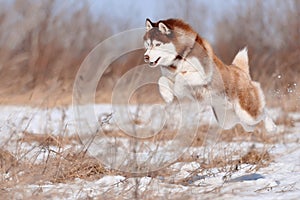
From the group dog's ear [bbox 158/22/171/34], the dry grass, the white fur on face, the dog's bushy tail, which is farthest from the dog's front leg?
the dog's bushy tail

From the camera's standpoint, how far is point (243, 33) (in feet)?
43.6

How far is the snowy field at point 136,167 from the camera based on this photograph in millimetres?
3080

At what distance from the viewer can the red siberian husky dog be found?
14.0ft

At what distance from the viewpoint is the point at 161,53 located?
444cm

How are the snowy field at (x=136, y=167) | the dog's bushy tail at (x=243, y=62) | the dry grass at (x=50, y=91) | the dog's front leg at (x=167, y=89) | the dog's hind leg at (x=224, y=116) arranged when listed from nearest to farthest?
the dry grass at (x=50, y=91) → the snowy field at (x=136, y=167) → the dog's front leg at (x=167, y=89) → the dog's hind leg at (x=224, y=116) → the dog's bushy tail at (x=243, y=62)

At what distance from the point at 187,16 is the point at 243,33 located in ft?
9.77

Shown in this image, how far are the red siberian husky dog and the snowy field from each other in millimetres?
193

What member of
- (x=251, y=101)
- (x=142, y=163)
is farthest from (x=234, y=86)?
(x=142, y=163)

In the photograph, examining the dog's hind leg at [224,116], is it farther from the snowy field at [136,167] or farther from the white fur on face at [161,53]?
the white fur on face at [161,53]

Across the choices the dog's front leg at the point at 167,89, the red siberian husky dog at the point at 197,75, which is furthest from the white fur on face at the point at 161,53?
the dog's front leg at the point at 167,89

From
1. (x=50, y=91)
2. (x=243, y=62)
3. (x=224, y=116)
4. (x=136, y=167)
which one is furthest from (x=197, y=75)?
(x=50, y=91)

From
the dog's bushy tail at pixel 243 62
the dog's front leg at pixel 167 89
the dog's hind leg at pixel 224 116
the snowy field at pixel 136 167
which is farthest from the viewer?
the dog's bushy tail at pixel 243 62

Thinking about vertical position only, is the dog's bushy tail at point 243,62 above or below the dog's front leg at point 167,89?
above

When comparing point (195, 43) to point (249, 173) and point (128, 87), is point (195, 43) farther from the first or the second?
point (249, 173)
